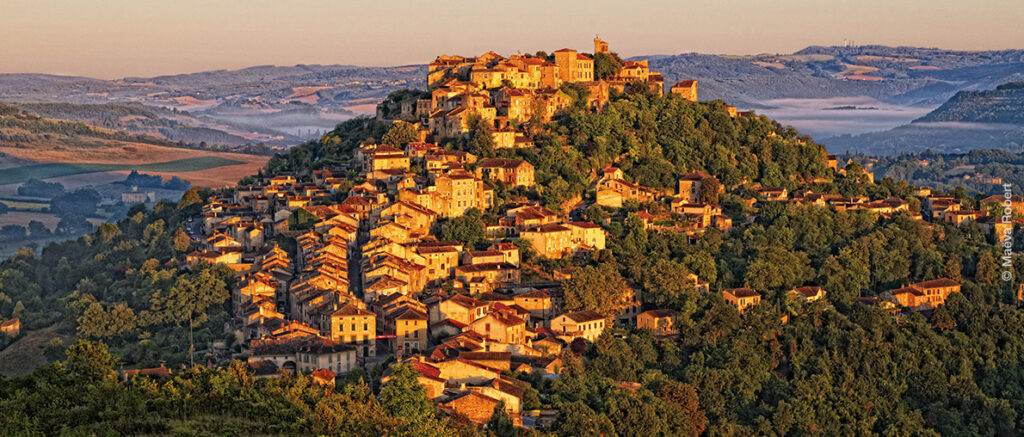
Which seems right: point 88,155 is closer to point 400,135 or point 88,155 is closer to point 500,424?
point 400,135

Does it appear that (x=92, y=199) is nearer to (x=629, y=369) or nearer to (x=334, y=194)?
(x=334, y=194)

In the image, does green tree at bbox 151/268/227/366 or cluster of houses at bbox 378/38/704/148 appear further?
cluster of houses at bbox 378/38/704/148

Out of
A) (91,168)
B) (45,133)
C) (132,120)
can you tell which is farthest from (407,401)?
(132,120)

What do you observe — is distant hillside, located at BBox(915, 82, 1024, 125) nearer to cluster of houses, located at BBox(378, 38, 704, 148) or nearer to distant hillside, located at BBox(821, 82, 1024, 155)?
distant hillside, located at BBox(821, 82, 1024, 155)

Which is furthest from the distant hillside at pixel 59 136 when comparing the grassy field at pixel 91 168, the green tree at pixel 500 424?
the green tree at pixel 500 424

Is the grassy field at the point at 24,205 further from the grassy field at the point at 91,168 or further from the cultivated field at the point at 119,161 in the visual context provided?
the grassy field at the point at 91,168

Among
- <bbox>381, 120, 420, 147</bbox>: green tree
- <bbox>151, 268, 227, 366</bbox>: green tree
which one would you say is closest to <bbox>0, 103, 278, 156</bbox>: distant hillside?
<bbox>381, 120, 420, 147</bbox>: green tree

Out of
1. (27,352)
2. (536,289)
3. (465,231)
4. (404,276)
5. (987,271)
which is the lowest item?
(27,352)
